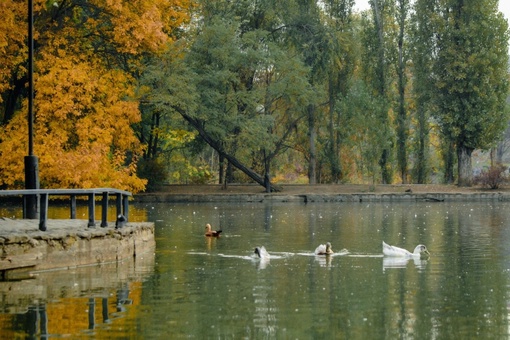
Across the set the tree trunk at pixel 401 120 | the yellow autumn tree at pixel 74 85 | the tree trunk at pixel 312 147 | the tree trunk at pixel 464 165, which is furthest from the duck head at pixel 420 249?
the tree trunk at pixel 401 120

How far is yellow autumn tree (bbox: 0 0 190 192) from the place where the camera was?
38688 millimetres

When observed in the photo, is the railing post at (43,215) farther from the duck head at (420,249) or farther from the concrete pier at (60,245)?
the duck head at (420,249)

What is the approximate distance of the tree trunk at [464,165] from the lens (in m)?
69.4

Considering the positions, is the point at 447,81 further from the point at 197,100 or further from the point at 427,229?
the point at 427,229

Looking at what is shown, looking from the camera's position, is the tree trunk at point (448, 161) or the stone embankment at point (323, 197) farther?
the tree trunk at point (448, 161)

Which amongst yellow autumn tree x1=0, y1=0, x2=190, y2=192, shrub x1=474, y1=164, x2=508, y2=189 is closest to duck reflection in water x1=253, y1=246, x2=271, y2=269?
yellow autumn tree x1=0, y1=0, x2=190, y2=192

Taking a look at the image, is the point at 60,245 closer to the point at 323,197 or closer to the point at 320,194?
the point at 323,197

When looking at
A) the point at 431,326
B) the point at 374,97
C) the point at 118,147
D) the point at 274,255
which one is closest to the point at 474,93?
the point at 374,97

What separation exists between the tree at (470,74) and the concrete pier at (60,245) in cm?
4743

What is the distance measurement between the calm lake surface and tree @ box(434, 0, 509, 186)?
126ft

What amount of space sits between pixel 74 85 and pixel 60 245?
19791mm

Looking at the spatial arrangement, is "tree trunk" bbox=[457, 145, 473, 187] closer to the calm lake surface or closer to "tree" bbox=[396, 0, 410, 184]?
"tree" bbox=[396, 0, 410, 184]

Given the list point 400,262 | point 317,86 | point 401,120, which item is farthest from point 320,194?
A: point 400,262

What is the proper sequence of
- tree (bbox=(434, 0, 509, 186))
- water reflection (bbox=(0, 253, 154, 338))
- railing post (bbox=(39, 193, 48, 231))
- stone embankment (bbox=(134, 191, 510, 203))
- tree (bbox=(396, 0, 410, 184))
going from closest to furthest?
water reflection (bbox=(0, 253, 154, 338))
railing post (bbox=(39, 193, 48, 231))
stone embankment (bbox=(134, 191, 510, 203))
tree (bbox=(434, 0, 509, 186))
tree (bbox=(396, 0, 410, 184))
